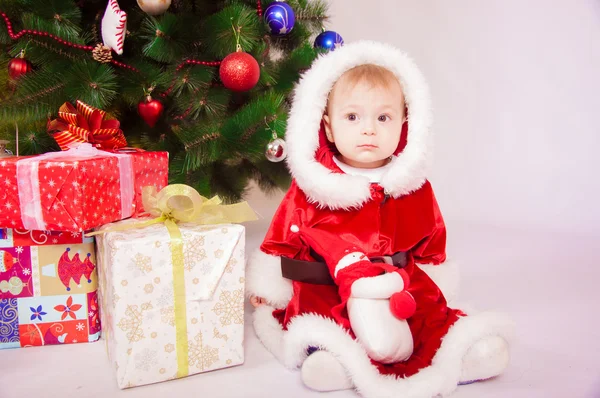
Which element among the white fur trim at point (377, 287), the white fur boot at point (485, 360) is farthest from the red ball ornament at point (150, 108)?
the white fur boot at point (485, 360)

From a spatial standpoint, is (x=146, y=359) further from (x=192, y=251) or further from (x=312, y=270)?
(x=312, y=270)

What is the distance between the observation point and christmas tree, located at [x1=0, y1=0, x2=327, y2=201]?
1350mm

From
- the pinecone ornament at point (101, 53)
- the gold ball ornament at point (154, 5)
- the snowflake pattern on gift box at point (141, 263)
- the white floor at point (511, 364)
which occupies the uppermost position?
the gold ball ornament at point (154, 5)

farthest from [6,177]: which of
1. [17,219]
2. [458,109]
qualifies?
[458,109]

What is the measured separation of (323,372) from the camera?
1.03 metres

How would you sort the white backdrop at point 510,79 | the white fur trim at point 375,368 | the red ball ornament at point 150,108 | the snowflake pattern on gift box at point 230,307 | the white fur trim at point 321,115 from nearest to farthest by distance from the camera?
1. the white fur trim at point 375,368
2. the snowflake pattern on gift box at point 230,307
3. the white fur trim at point 321,115
4. the red ball ornament at point 150,108
5. the white backdrop at point 510,79

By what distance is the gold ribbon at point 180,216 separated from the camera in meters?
1.07

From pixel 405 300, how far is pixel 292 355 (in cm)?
26

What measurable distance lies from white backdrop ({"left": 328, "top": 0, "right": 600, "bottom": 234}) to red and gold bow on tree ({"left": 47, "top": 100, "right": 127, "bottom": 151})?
1.49 m

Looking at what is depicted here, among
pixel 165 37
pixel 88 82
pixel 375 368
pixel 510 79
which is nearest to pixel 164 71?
pixel 165 37

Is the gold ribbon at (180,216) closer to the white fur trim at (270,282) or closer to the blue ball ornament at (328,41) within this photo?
the white fur trim at (270,282)

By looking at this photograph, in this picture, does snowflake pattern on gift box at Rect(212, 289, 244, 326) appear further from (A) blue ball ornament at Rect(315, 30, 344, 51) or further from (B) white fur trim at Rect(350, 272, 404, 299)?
(A) blue ball ornament at Rect(315, 30, 344, 51)

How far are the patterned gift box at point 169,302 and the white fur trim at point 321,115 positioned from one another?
0.77 ft

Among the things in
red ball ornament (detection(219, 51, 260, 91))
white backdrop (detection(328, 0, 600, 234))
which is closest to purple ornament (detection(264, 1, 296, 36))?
red ball ornament (detection(219, 51, 260, 91))
